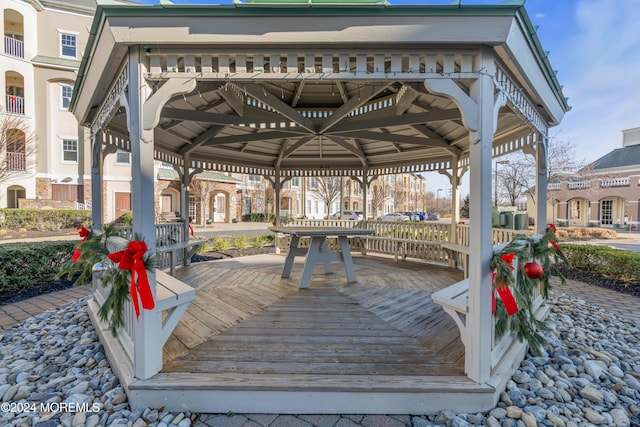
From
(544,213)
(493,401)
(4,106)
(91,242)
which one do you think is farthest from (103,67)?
(4,106)

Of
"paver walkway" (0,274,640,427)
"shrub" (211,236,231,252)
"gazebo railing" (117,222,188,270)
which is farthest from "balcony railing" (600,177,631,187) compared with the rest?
"gazebo railing" (117,222,188,270)

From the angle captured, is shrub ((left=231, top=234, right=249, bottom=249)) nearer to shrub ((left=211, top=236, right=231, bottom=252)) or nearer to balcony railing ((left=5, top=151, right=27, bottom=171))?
shrub ((left=211, top=236, right=231, bottom=252))

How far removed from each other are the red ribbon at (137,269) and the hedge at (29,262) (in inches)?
180

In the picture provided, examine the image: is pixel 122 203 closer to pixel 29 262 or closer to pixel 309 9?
pixel 29 262

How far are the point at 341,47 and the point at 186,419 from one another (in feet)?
9.55

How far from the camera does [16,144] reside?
14.2 meters

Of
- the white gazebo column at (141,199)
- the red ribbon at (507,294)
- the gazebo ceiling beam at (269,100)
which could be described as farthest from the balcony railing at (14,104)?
the red ribbon at (507,294)

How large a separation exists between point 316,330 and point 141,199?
2057mm

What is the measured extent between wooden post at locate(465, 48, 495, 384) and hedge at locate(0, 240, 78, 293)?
6736 mm

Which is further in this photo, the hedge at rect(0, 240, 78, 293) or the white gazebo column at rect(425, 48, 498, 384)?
the hedge at rect(0, 240, 78, 293)

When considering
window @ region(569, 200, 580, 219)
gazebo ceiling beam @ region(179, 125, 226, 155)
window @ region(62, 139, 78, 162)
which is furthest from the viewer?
window @ region(569, 200, 580, 219)

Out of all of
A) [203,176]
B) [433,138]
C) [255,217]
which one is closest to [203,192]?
[203,176]

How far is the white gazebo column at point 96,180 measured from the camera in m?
4.23

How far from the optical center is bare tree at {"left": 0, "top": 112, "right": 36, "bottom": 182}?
41.5 feet
